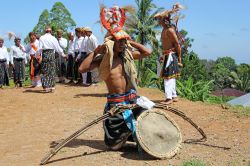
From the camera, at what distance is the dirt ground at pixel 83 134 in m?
5.05

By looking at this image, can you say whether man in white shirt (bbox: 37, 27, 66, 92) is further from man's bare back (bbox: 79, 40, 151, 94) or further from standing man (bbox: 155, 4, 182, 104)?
man's bare back (bbox: 79, 40, 151, 94)

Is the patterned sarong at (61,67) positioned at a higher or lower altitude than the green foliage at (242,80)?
higher

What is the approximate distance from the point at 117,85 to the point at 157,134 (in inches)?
31.6

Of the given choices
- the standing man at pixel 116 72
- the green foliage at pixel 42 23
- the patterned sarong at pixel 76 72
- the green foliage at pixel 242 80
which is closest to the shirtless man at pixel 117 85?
the standing man at pixel 116 72

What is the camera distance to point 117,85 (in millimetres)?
5320

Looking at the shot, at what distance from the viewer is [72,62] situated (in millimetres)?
13164

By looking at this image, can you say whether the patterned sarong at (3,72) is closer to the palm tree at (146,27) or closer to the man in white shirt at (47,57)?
the man in white shirt at (47,57)

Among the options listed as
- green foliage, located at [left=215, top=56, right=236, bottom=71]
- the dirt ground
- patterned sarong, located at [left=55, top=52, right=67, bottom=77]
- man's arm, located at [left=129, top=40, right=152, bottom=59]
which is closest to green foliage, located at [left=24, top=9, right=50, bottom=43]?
patterned sarong, located at [left=55, top=52, right=67, bottom=77]

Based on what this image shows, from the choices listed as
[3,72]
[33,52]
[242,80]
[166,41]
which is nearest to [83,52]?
[33,52]

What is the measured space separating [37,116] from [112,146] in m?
3.21

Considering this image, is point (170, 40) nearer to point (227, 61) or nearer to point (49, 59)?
point (49, 59)

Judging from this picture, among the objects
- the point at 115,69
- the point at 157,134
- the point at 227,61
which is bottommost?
the point at 157,134

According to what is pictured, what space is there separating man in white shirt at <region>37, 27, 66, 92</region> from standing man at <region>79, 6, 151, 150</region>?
220 inches

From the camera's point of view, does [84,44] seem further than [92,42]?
Yes
